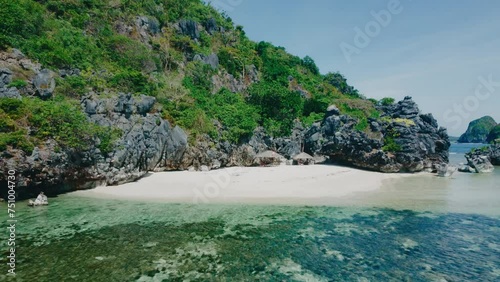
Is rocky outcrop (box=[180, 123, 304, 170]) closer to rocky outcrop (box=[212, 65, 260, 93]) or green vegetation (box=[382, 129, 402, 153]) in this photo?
green vegetation (box=[382, 129, 402, 153])

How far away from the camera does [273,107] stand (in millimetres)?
45562

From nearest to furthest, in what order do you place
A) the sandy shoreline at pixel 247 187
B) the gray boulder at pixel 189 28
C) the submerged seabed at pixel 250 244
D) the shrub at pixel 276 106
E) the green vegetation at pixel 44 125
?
the submerged seabed at pixel 250 244, the green vegetation at pixel 44 125, the sandy shoreline at pixel 247 187, the shrub at pixel 276 106, the gray boulder at pixel 189 28

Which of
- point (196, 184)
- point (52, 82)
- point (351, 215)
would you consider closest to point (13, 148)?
point (52, 82)

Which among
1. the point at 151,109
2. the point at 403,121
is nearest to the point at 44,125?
the point at 151,109

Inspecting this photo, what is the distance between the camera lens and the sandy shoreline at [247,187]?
69.1 feet

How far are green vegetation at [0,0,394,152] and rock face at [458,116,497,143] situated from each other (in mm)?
121920

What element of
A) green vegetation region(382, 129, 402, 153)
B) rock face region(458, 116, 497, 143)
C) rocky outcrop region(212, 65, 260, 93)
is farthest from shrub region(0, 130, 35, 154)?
rock face region(458, 116, 497, 143)

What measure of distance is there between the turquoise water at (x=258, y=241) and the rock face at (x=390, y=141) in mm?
13633

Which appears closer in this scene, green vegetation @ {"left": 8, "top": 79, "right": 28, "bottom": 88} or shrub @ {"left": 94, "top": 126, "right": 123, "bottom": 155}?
green vegetation @ {"left": 8, "top": 79, "right": 28, "bottom": 88}

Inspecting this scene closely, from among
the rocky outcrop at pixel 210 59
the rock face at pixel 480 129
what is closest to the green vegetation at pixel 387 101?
the rocky outcrop at pixel 210 59

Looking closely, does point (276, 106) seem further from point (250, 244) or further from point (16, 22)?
point (250, 244)

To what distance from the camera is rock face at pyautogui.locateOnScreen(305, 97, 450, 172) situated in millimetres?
33812

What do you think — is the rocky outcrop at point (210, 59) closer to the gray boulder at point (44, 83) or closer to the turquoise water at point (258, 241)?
the gray boulder at point (44, 83)

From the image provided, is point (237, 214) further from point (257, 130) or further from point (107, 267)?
point (257, 130)
